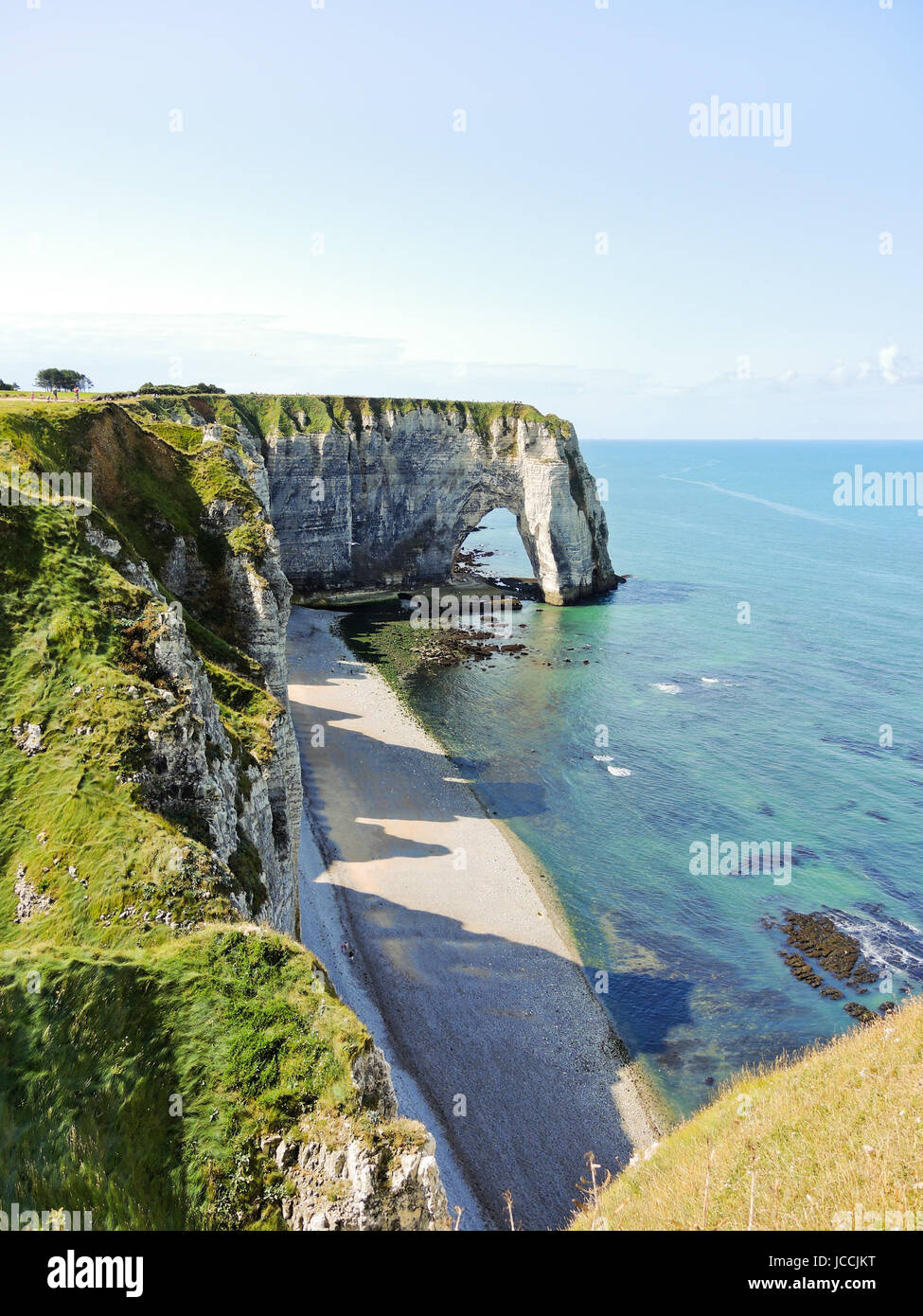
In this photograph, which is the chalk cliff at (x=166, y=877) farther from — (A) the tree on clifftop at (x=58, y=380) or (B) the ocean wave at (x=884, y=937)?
(A) the tree on clifftop at (x=58, y=380)

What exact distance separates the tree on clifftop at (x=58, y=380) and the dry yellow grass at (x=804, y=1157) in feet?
282

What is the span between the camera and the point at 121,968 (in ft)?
41.5

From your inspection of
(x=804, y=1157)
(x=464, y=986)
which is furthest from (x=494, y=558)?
(x=804, y=1157)

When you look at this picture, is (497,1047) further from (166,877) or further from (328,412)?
(328,412)

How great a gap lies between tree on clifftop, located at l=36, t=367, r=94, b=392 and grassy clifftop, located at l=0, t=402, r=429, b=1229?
67.3 meters

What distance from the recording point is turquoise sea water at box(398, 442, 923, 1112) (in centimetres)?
2961

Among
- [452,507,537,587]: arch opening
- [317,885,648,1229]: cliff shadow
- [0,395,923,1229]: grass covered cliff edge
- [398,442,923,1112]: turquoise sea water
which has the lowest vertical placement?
[317,885,648,1229]: cliff shadow

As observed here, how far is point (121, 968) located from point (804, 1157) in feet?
44.5

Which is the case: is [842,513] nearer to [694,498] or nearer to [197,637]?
[694,498]

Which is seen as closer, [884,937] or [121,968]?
[121,968]

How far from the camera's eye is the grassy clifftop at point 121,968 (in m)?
10.7

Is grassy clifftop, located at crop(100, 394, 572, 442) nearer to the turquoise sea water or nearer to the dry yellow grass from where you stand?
the turquoise sea water

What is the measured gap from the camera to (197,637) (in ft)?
86.9

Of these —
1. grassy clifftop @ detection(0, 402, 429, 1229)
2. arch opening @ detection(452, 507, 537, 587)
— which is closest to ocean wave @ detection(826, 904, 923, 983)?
grassy clifftop @ detection(0, 402, 429, 1229)
